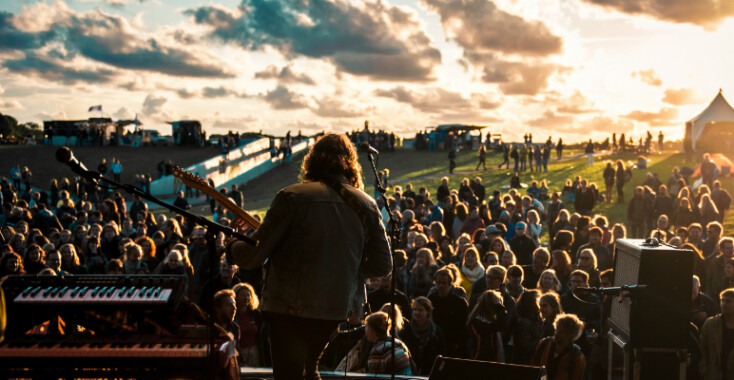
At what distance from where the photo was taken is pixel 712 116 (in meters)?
30.8

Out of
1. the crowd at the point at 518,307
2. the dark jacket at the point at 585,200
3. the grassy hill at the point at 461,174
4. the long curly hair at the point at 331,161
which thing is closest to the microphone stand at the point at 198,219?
the long curly hair at the point at 331,161

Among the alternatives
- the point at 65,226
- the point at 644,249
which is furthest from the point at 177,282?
the point at 65,226

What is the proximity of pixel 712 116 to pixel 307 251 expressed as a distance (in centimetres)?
3267

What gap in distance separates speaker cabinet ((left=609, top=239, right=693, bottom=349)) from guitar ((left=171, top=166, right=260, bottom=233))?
252cm

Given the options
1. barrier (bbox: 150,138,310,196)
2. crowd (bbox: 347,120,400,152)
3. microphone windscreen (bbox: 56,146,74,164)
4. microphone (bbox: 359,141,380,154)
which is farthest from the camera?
crowd (bbox: 347,120,400,152)

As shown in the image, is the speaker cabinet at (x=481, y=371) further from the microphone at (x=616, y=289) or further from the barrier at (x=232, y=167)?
the barrier at (x=232, y=167)

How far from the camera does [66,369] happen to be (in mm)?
3740

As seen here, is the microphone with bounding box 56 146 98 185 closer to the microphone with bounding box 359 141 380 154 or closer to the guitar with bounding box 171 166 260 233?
the guitar with bounding box 171 166 260 233

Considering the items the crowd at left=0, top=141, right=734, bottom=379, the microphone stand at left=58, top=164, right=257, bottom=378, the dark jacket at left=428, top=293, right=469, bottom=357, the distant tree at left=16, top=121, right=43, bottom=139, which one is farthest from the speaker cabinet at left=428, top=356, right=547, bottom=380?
the distant tree at left=16, top=121, right=43, bottom=139

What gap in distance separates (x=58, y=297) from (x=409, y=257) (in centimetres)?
653

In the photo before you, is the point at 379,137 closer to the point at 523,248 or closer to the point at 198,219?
the point at 523,248

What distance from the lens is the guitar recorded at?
3490 mm

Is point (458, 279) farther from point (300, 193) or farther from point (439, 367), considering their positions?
point (300, 193)

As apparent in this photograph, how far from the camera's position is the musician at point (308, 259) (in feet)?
10.4
